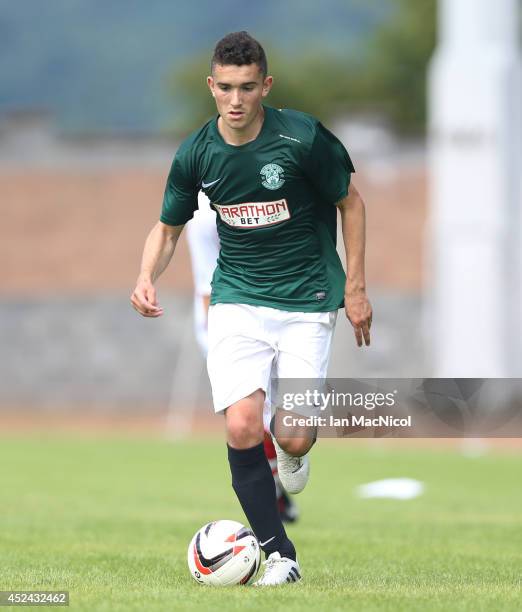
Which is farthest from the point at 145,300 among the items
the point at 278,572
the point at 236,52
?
the point at 278,572

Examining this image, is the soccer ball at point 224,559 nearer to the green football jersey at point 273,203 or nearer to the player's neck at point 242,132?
the green football jersey at point 273,203

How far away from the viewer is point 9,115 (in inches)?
1731

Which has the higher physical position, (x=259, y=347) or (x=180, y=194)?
(x=180, y=194)

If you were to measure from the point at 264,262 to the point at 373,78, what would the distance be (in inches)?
2832

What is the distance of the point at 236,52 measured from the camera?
270 inches

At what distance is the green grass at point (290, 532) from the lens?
6.64 m

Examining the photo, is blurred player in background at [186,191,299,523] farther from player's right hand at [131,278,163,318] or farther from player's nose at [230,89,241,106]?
player's nose at [230,89,241,106]

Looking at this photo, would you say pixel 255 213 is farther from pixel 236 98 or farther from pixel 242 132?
pixel 236 98

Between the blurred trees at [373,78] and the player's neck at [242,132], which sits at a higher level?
the blurred trees at [373,78]

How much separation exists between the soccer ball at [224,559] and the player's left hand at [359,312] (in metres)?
1.15

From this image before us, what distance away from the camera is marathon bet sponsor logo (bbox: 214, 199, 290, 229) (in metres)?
Result: 7.12

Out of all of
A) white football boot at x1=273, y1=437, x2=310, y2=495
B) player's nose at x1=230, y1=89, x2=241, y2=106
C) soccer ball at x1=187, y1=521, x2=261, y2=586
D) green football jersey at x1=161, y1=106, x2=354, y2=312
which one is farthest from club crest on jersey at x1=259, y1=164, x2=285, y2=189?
soccer ball at x1=187, y1=521, x2=261, y2=586

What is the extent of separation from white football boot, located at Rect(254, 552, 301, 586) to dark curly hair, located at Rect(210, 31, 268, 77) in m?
2.38

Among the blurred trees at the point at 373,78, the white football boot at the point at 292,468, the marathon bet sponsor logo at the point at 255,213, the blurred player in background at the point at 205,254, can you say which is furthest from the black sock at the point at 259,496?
the blurred trees at the point at 373,78
